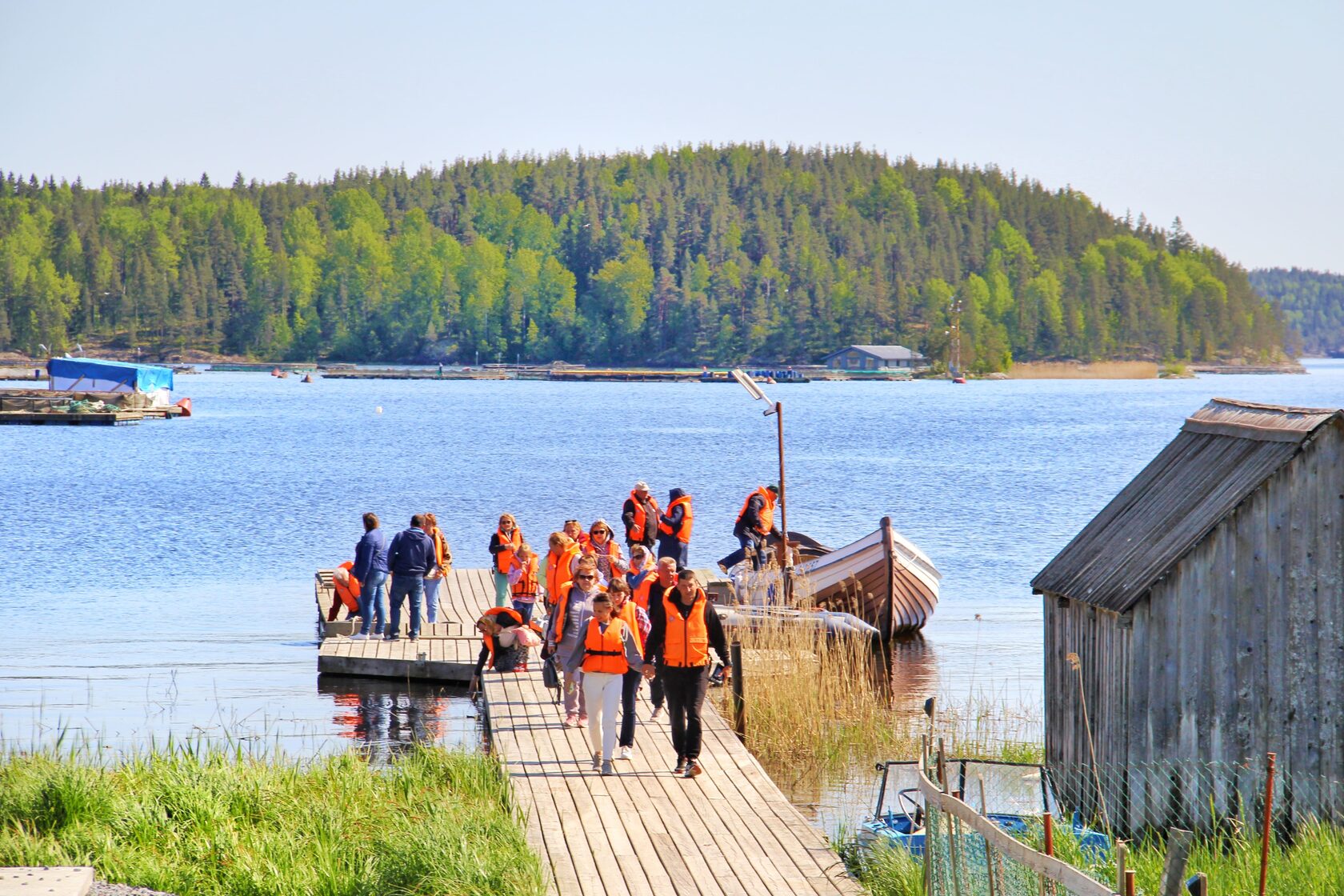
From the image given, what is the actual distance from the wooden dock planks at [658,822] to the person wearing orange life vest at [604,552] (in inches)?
158

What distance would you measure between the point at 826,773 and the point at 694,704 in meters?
2.80

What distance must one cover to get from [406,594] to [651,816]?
8.54 metres

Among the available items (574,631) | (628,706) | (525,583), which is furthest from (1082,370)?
(628,706)

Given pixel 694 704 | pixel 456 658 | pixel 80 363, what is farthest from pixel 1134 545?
pixel 80 363

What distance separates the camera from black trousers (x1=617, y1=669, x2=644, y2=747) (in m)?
11.0

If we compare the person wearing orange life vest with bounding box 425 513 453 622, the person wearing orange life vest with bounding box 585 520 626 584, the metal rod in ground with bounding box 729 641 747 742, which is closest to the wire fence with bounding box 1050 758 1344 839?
the metal rod in ground with bounding box 729 641 747 742

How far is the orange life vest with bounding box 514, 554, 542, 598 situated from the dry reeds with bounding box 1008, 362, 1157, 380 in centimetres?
16887

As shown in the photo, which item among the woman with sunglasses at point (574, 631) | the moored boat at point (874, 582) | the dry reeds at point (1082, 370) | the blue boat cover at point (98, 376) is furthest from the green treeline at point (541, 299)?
the woman with sunglasses at point (574, 631)

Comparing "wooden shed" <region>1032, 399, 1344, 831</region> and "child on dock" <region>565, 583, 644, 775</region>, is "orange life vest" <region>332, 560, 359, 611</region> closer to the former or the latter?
"child on dock" <region>565, 583, 644, 775</region>

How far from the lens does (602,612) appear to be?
10.5m

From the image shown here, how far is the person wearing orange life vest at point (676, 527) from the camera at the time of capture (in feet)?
64.0

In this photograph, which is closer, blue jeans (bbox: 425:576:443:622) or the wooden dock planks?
the wooden dock planks

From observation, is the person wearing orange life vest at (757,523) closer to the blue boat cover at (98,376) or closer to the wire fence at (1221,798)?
the wire fence at (1221,798)

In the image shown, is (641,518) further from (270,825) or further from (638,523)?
(270,825)
